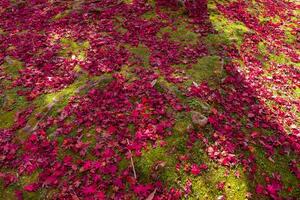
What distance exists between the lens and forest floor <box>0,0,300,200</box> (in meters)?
6.50

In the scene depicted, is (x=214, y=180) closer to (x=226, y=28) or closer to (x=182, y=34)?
(x=182, y=34)

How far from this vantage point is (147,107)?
312 inches

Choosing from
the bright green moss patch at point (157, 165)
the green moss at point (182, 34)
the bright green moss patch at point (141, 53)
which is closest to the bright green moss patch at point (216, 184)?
the bright green moss patch at point (157, 165)

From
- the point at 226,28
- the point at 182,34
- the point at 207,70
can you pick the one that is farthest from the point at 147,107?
the point at 226,28

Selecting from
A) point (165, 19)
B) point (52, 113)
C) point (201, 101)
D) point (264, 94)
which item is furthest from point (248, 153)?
point (165, 19)

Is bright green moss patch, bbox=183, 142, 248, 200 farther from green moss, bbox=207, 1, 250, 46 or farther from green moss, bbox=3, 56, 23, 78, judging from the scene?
green moss, bbox=3, 56, 23, 78

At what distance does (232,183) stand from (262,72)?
5685 mm

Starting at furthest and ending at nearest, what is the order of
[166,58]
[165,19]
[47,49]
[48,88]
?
[165,19], [47,49], [166,58], [48,88]

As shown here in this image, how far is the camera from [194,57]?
34.5 ft

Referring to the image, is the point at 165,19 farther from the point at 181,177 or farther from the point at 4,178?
the point at 4,178

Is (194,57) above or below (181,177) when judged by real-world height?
above

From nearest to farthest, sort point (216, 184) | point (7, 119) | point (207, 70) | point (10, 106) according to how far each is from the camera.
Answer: point (216, 184)
point (7, 119)
point (10, 106)
point (207, 70)

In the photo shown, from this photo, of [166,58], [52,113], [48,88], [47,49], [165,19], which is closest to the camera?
[52,113]

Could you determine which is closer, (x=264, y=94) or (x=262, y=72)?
(x=264, y=94)
